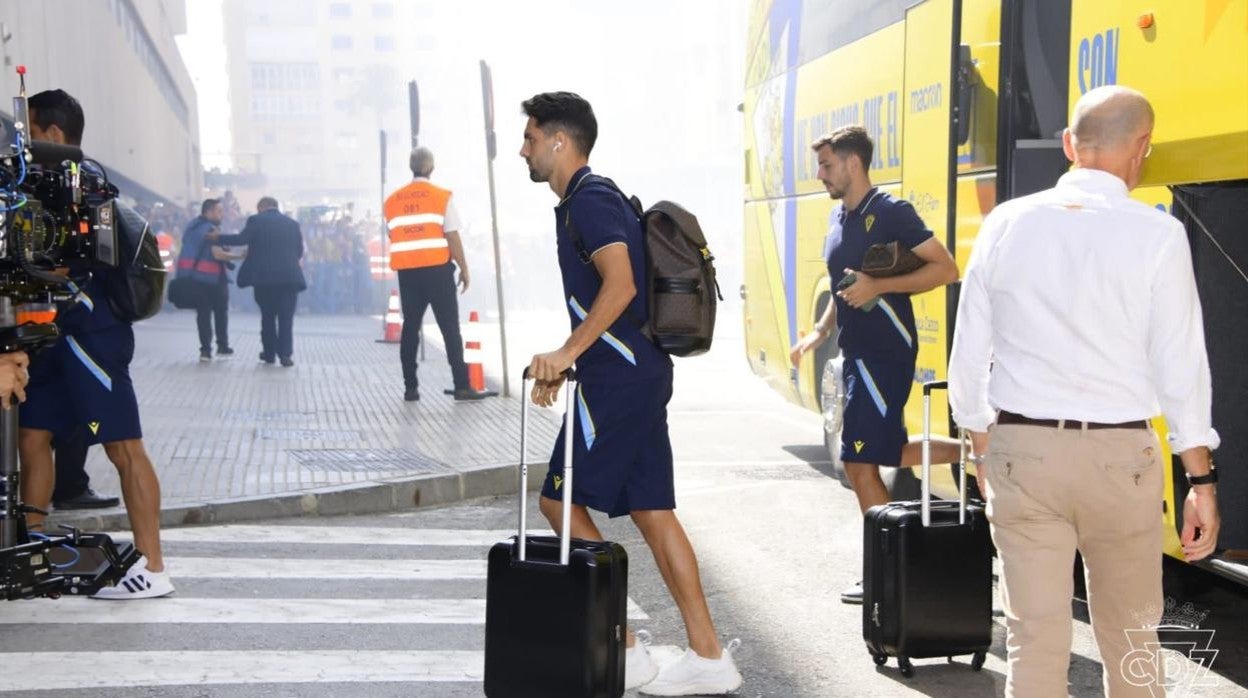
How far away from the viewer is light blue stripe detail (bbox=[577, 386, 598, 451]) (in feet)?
16.7

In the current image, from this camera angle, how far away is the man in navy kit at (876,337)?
20.3 feet

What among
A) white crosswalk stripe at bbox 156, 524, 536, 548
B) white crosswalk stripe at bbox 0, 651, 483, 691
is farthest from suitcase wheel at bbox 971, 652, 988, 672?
white crosswalk stripe at bbox 156, 524, 536, 548

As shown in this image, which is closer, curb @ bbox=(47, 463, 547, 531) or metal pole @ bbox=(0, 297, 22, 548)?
metal pole @ bbox=(0, 297, 22, 548)

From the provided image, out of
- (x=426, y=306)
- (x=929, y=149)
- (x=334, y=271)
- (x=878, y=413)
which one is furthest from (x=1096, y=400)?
(x=334, y=271)

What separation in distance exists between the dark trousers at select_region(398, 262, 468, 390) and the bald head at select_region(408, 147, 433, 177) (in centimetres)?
89

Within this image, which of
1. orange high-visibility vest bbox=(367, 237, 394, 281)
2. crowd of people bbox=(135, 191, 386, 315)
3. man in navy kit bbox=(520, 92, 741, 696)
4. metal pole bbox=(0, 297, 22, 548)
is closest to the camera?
man in navy kit bbox=(520, 92, 741, 696)

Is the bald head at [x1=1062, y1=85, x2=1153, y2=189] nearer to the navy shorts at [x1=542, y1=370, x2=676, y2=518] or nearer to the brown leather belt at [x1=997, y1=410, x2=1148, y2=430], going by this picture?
the brown leather belt at [x1=997, y1=410, x2=1148, y2=430]

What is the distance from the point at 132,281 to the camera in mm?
6254

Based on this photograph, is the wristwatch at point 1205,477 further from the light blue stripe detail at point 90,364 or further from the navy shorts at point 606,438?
the light blue stripe detail at point 90,364

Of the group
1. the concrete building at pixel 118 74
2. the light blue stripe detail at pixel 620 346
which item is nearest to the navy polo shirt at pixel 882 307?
the light blue stripe detail at pixel 620 346

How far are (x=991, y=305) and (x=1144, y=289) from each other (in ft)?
1.30

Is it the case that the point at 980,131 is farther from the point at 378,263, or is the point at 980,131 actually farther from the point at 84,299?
the point at 378,263

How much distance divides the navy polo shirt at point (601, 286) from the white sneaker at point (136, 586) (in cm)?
243

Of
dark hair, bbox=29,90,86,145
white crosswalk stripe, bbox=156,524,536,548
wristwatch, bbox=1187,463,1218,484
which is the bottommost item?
white crosswalk stripe, bbox=156,524,536,548
